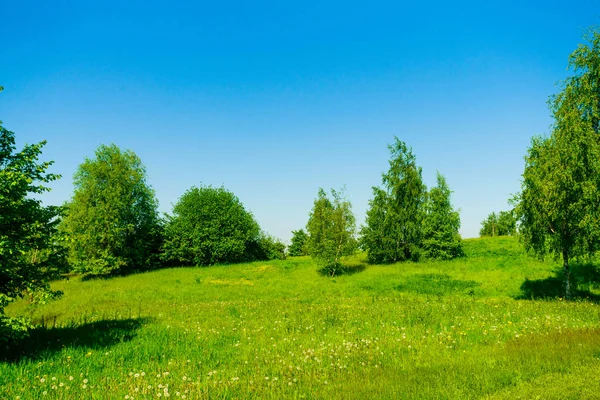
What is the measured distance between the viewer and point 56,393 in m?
8.12

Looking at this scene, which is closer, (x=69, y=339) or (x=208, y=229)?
(x=69, y=339)

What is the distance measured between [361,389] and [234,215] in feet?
180

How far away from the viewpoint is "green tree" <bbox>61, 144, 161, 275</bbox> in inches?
1907

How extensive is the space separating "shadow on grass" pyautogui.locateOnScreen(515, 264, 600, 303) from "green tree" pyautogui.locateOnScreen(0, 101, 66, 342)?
90.4 ft

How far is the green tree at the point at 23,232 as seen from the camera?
33.2 ft

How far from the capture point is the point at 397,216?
43.9 m

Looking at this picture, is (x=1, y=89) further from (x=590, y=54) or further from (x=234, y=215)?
(x=234, y=215)

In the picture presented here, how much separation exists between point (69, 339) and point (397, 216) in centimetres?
3667

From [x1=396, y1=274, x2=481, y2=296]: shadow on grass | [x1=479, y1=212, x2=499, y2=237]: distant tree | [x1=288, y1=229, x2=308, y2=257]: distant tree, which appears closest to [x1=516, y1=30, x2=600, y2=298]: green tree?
[x1=396, y1=274, x2=481, y2=296]: shadow on grass

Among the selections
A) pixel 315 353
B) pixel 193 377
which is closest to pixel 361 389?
pixel 315 353

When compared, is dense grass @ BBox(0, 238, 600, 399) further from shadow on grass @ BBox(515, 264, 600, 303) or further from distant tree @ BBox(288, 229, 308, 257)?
distant tree @ BBox(288, 229, 308, 257)

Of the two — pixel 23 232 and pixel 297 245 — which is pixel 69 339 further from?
pixel 297 245

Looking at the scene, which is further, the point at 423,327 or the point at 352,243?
the point at 352,243

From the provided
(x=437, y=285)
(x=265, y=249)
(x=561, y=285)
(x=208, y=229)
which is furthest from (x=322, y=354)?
(x=265, y=249)
